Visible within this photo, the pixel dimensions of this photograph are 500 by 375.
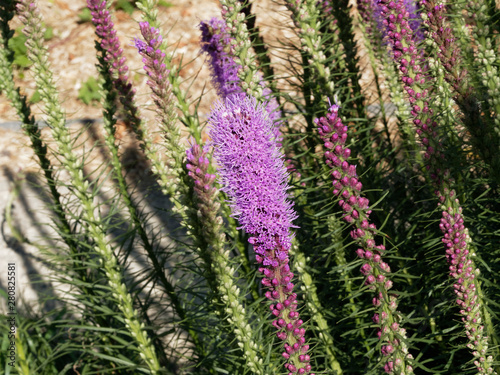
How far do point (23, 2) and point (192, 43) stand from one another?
19.1 ft

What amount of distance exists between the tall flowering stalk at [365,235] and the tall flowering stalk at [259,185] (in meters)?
0.18

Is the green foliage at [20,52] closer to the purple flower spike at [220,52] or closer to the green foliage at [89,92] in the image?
the green foliage at [89,92]

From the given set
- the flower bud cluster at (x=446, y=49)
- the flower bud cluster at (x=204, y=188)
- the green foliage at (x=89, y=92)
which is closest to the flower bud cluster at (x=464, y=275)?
the flower bud cluster at (x=446, y=49)

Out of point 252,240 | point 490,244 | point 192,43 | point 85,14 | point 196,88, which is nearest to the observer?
point 252,240

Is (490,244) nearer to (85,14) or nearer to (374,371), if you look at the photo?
(374,371)

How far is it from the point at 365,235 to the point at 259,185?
413mm

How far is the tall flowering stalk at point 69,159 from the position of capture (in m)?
2.65

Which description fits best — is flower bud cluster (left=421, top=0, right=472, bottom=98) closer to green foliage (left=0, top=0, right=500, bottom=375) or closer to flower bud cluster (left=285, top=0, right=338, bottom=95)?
green foliage (left=0, top=0, right=500, bottom=375)

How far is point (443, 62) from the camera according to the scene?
6.64 ft

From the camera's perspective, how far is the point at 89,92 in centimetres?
815

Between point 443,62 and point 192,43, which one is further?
point 192,43

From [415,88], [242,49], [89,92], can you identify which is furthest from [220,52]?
[89,92]

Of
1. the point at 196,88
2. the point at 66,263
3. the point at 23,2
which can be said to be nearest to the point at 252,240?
the point at 23,2

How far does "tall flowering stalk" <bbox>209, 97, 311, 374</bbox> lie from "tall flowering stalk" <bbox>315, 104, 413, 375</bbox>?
184 millimetres
